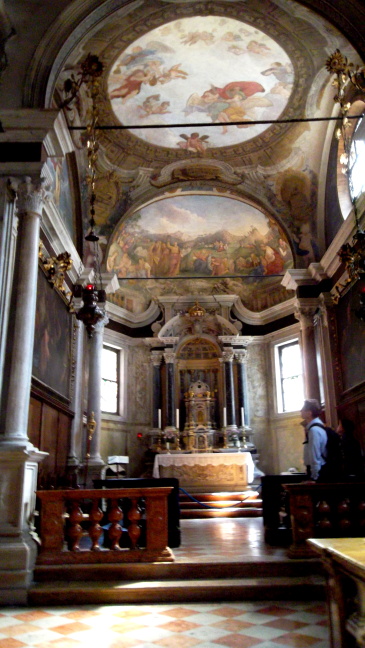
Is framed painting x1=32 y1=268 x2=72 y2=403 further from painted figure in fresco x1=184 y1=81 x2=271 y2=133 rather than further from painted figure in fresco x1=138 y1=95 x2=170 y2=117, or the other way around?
painted figure in fresco x1=184 y1=81 x2=271 y2=133

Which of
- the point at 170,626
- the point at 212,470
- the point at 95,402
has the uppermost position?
the point at 95,402

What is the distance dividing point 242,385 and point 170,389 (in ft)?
7.34

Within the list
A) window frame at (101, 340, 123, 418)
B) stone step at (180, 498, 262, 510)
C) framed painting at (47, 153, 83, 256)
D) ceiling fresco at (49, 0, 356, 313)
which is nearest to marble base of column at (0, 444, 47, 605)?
framed painting at (47, 153, 83, 256)

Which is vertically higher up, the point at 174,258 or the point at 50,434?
the point at 174,258

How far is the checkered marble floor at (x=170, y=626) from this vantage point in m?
4.04

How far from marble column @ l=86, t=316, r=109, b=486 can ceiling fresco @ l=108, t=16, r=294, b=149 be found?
16.6 feet

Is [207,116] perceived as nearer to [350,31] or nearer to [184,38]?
[184,38]

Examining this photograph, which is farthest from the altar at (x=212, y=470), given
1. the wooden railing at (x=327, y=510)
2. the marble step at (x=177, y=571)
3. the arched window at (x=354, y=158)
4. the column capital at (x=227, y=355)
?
the marble step at (x=177, y=571)

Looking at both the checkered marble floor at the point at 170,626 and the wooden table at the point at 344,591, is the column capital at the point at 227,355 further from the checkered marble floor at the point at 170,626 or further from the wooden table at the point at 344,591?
the wooden table at the point at 344,591

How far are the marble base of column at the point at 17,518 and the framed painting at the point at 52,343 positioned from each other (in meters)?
2.46

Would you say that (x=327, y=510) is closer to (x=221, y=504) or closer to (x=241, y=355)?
(x=221, y=504)

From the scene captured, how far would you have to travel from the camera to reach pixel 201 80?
11789 mm

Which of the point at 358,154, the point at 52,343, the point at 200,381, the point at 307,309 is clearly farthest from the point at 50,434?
the point at 200,381

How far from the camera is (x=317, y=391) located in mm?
12938
